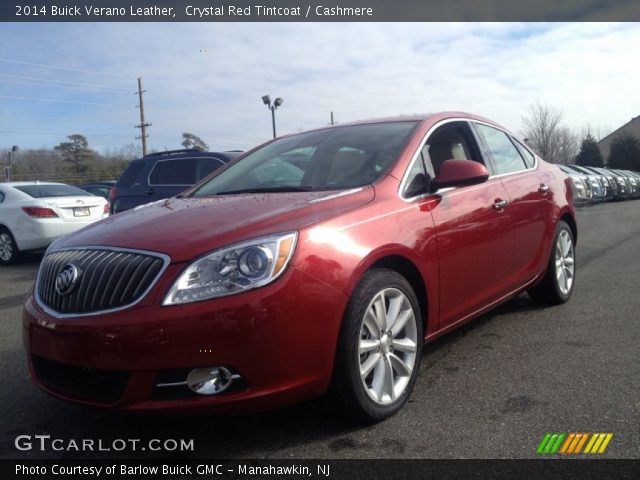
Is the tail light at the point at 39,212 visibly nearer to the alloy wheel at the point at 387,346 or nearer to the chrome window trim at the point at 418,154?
the chrome window trim at the point at 418,154

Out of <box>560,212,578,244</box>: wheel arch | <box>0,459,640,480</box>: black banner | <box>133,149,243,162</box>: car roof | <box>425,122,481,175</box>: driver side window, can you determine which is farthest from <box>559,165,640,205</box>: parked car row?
<box>0,459,640,480</box>: black banner

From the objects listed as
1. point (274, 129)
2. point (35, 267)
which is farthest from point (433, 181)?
point (274, 129)

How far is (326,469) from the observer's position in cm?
242

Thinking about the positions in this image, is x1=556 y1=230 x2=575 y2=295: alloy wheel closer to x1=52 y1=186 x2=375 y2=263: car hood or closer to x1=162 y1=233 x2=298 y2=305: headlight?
x1=52 y1=186 x2=375 y2=263: car hood

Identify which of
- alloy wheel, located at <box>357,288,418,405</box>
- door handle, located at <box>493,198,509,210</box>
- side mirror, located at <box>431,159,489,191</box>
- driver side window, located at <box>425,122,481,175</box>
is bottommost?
alloy wheel, located at <box>357,288,418,405</box>

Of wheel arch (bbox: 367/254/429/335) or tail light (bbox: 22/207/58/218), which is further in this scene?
tail light (bbox: 22/207/58/218)

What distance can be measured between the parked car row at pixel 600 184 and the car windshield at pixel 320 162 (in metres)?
11.9

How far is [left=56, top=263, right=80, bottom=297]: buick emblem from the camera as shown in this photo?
8.55ft

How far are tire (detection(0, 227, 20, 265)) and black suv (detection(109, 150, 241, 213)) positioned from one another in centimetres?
190

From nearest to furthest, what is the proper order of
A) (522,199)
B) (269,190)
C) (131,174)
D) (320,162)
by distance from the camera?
(269,190) → (320,162) → (522,199) → (131,174)

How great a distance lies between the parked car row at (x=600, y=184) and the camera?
16.1 metres

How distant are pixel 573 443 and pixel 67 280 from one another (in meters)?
2.37

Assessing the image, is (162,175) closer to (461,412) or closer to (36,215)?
(36,215)

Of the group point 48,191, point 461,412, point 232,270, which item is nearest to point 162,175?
point 48,191
